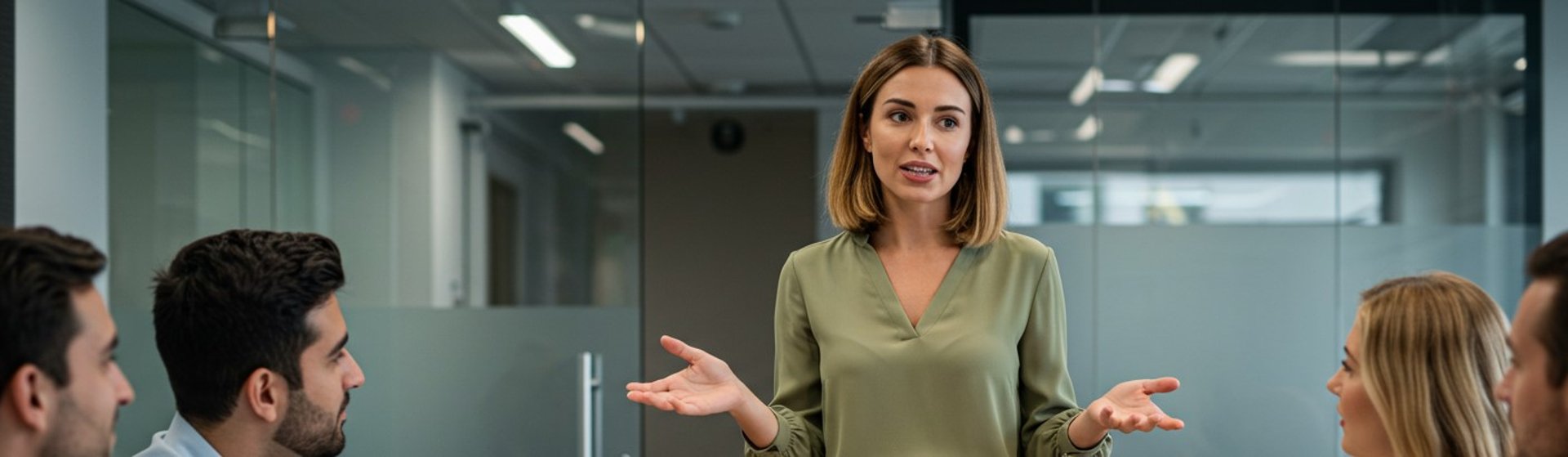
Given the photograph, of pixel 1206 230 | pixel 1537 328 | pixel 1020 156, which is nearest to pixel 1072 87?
pixel 1020 156

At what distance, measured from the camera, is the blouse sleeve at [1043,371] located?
173cm

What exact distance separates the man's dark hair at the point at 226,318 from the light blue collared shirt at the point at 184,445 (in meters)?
0.01

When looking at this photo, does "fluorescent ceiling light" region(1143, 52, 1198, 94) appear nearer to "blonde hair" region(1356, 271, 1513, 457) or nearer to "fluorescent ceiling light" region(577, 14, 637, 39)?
"fluorescent ceiling light" region(577, 14, 637, 39)

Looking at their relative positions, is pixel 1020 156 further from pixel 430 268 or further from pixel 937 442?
pixel 937 442

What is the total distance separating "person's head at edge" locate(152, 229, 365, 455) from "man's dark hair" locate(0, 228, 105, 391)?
14.4 inches

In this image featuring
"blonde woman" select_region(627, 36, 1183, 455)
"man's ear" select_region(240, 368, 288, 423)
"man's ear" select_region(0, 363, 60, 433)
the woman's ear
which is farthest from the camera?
the woman's ear

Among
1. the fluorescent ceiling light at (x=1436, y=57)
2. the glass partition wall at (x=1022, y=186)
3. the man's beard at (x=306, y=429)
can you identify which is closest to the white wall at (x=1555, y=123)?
the glass partition wall at (x=1022, y=186)

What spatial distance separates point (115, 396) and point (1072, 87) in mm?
2568

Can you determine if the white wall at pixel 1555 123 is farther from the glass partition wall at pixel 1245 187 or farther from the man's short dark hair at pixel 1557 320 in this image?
the man's short dark hair at pixel 1557 320

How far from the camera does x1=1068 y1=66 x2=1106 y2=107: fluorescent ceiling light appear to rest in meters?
3.39

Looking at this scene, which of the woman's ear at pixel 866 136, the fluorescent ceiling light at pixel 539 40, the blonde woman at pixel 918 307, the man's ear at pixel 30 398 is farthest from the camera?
the fluorescent ceiling light at pixel 539 40

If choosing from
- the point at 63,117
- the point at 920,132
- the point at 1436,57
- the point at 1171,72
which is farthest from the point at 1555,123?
the point at 63,117

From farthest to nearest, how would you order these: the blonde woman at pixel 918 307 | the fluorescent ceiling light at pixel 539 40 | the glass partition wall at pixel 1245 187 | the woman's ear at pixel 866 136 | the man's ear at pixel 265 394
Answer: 1. the fluorescent ceiling light at pixel 539 40
2. the glass partition wall at pixel 1245 187
3. the woman's ear at pixel 866 136
4. the blonde woman at pixel 918 307
5. the man's ear at pixel 265 394

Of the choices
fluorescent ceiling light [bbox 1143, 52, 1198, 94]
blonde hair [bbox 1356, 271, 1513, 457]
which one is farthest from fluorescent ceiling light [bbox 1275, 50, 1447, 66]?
blonde hair [bbox 1356, 271, 1513, 457]
